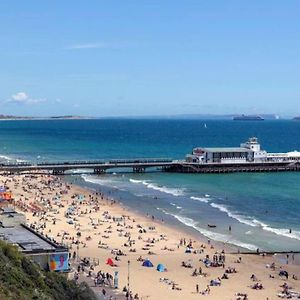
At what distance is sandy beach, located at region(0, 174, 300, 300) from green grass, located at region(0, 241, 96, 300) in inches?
386

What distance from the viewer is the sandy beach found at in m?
34.9

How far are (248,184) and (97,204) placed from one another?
25376 millimetres

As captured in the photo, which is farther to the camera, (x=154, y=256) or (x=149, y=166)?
(x=149, y=166)

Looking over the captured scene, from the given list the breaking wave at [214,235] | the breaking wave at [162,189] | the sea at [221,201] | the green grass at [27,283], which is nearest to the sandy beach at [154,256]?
the breaking wave at [214,235]

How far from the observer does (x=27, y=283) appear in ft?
69.8

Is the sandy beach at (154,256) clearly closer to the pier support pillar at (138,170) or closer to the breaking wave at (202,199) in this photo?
the breaking wave at (202,199)

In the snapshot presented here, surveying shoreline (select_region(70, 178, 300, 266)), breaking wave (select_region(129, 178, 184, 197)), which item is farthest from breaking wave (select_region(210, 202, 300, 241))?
breaking wave (select_region(129, 178, 184, 197))

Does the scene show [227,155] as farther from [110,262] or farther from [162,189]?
[110,262]

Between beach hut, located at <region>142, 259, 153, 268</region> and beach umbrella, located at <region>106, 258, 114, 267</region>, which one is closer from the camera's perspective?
beach hut, located at <region>142, 259, 153, 268</region>

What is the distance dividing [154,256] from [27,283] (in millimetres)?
21409

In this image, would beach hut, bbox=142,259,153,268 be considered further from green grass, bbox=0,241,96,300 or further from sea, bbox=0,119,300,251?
green grass, bbox=0,241,96,300

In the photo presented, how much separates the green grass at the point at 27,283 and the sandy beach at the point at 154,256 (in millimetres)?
9801

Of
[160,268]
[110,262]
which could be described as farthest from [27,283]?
[110,262]

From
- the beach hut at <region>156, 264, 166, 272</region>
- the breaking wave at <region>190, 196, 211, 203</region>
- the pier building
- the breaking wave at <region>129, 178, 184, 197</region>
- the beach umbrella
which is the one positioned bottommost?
the beach hut at <region>156, 264, 166, 272</region>
